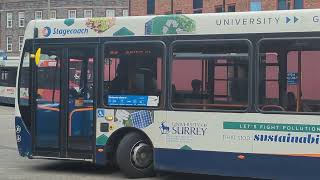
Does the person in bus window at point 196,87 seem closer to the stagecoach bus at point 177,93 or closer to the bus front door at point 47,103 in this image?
the stagecoach bus at point 177,93

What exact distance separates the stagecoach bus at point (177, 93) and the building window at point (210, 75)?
15 mm

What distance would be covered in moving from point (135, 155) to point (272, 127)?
94.7 inches

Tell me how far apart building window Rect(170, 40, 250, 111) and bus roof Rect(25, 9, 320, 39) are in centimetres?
24

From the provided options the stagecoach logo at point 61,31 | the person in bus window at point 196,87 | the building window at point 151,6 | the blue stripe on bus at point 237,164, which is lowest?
the blue stripe on bus at point 237,164

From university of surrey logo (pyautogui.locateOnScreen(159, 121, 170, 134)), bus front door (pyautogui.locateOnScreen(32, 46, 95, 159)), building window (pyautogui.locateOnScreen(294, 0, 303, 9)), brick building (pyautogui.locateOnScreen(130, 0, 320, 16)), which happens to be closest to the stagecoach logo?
bus front door (pyautogui.locateOnScreen(32, 46, 95, 159))

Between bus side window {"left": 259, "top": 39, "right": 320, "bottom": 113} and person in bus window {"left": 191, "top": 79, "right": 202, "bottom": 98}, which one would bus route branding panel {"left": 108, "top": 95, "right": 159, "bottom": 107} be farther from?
bus side window {"left": 259, "top": 39, "right": 320, "bottom": 113}

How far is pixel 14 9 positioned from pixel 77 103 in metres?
89.1

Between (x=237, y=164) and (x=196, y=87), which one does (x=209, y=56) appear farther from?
(x=237, y=164)

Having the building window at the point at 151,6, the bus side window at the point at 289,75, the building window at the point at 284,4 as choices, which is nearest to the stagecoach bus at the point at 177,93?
the bus side window at the point at 289,75

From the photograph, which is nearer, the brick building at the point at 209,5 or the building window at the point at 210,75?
the building window at the point at 210,75

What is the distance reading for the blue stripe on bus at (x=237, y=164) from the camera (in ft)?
27.8

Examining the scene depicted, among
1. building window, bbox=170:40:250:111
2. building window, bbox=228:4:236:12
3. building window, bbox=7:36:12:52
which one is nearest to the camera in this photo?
building window, bbox=170:40:250:111

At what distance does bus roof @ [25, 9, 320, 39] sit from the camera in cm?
856

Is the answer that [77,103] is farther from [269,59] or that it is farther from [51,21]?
[269,59]
